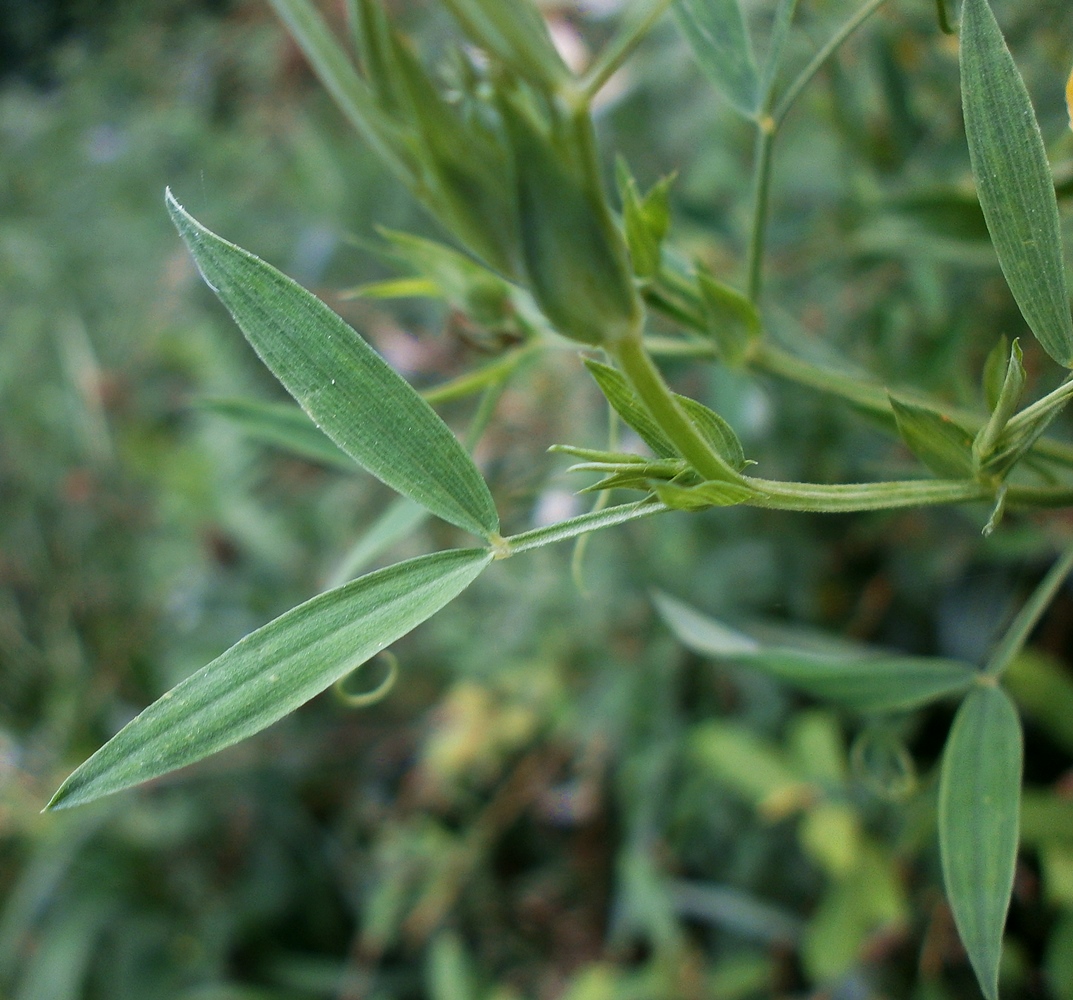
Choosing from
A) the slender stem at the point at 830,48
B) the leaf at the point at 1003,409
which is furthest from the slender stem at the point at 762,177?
the leaf at the point at 1003,409

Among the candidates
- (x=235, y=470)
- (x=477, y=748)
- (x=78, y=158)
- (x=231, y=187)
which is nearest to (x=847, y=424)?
(x=477, y=748)

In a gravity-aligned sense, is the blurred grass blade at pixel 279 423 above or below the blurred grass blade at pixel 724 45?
below

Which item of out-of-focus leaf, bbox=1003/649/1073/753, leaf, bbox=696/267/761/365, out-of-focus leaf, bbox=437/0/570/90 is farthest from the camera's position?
out-of-focus leaf, bbox=1003/649/1073/753

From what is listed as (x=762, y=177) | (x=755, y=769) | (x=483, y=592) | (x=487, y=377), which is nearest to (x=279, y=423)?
(x=487, y=377)

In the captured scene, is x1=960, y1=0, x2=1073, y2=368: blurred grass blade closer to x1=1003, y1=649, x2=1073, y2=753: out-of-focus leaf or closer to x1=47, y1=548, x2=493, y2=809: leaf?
x1=47, y1=548, x2=493, y2=809: leaf

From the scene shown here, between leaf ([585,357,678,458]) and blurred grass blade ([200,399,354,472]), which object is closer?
leaf ([585,357,678,458])

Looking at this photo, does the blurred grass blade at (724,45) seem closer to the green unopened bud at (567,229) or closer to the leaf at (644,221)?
the leaf at (644,221)

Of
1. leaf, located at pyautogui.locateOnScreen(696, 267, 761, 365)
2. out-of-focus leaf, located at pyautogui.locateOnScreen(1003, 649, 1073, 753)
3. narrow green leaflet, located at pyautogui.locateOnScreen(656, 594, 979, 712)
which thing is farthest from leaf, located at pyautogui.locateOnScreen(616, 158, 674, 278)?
out-of-focus leaf, located at pyautogui.locateOnScreen(1003, 649, 1073, 753)
